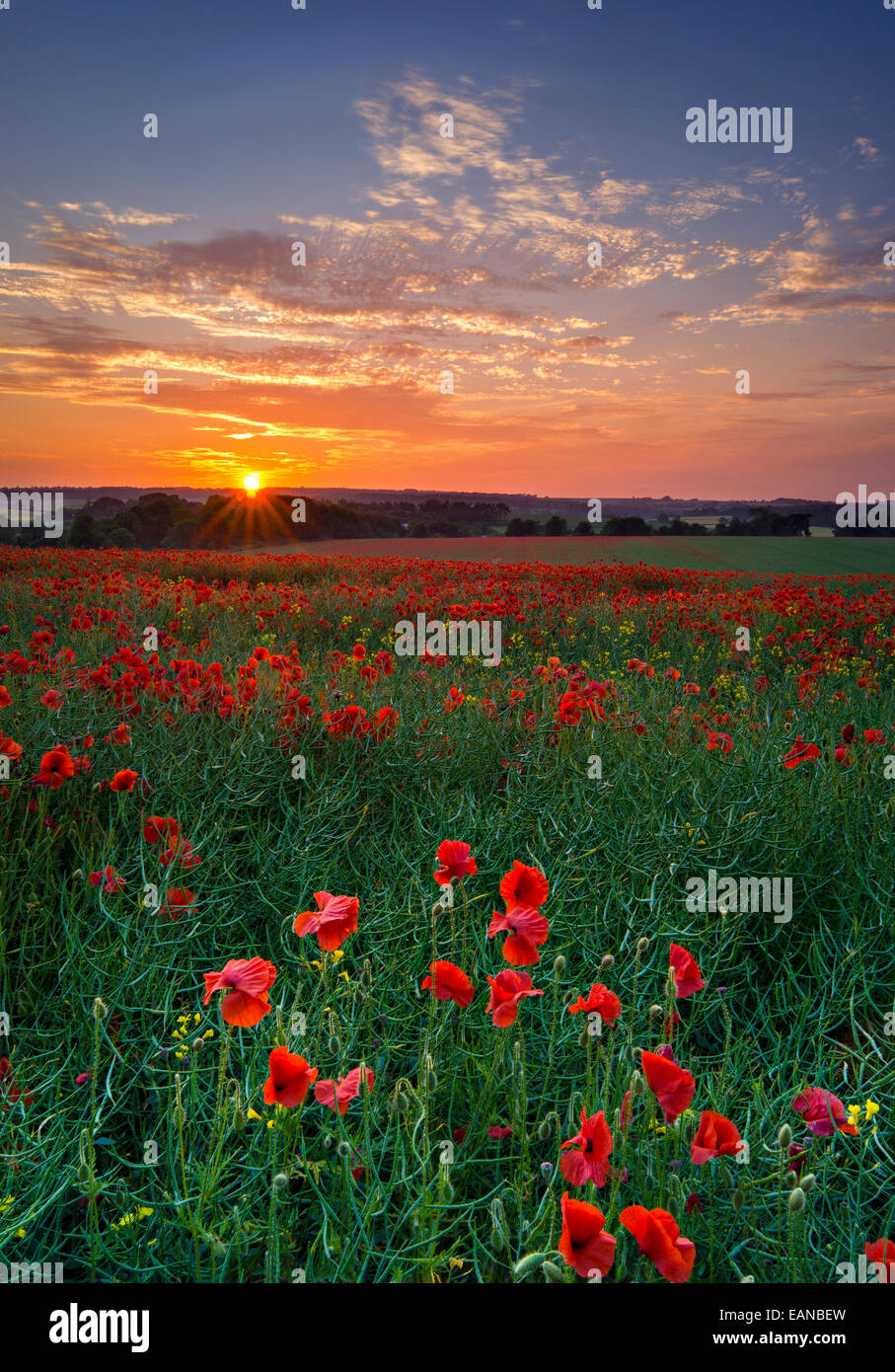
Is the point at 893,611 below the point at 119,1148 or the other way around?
the other way around

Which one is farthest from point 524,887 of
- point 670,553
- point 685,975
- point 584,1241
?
point 670,553

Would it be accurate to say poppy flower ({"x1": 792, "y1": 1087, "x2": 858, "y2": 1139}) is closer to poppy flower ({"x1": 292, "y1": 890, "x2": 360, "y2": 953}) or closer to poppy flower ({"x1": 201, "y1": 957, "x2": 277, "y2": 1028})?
poppy flower ({"x1": 292, "y1": 890, "x2": 360, "y2": 953})

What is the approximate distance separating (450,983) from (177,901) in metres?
1.26

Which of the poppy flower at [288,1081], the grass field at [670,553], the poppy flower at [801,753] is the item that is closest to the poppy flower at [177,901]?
the poppy flower at [288,1081]

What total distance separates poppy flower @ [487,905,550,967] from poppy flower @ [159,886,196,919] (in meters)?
1.25

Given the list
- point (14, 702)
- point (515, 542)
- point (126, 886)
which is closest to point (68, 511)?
point (515, 542)

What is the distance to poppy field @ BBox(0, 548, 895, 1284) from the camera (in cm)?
135

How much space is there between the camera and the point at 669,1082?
3.71ft

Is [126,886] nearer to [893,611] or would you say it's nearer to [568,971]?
[568,971]

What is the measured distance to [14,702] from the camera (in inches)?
144

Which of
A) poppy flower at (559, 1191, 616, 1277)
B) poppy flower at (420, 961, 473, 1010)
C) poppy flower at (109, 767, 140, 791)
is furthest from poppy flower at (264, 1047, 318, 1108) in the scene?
poppy flower at (109, 767, 140, 791)

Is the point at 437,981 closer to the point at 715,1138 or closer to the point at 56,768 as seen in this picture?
the point at 715,1138

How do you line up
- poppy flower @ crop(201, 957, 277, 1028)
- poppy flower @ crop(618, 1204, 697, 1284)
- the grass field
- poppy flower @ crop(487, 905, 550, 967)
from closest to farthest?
poppy flower @ crop(618, 1204, 697, 1284) < poppy flower @ crop(201, 957, 277, 1028) < poppy flower @ crop(487, 905, 550, 967) < the grass field

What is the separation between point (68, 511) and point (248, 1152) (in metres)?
27.0
